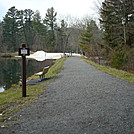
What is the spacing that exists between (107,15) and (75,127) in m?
25.7

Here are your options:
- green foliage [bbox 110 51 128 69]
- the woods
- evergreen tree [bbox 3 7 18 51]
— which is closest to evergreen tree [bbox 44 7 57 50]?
the woods

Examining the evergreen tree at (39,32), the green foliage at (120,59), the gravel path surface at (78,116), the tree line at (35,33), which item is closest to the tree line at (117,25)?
the green foliage at (120,59)

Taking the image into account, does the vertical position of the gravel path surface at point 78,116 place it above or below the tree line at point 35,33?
below

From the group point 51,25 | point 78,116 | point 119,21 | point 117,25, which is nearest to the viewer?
point 78,116

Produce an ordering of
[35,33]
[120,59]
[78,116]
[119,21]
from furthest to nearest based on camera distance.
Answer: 1. [35,33]
2. [119,21]
3. [120,59]
4. [78,116]

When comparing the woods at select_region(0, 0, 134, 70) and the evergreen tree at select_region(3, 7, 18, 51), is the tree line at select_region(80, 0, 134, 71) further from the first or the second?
the evergreen tree at select_region(3, 7, 18, 51)

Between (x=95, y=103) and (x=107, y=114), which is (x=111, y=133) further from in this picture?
(x=95, y=103)

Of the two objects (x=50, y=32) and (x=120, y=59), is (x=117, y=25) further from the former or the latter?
(x=50, y=32)

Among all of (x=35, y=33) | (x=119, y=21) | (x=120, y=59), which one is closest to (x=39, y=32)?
(x=35, y=33)

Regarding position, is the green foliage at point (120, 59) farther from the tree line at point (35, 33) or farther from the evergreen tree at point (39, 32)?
the evergreen tree at point (39, 32)

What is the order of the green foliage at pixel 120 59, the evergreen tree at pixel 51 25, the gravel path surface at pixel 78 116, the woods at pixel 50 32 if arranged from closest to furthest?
the gravel path surface at pixel 78 116 < the green foliage at pixel 120 59 < the woods at pixel 50 32 < the evergreen tree at pixel 51 25

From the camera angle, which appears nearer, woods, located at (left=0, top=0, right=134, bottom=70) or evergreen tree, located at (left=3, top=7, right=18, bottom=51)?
woods, located at (left=0, top=0, right=134, bottom=70)

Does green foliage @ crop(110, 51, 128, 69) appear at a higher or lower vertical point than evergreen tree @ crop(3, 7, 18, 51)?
→ lower

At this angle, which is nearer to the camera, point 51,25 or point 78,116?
point 78,116
